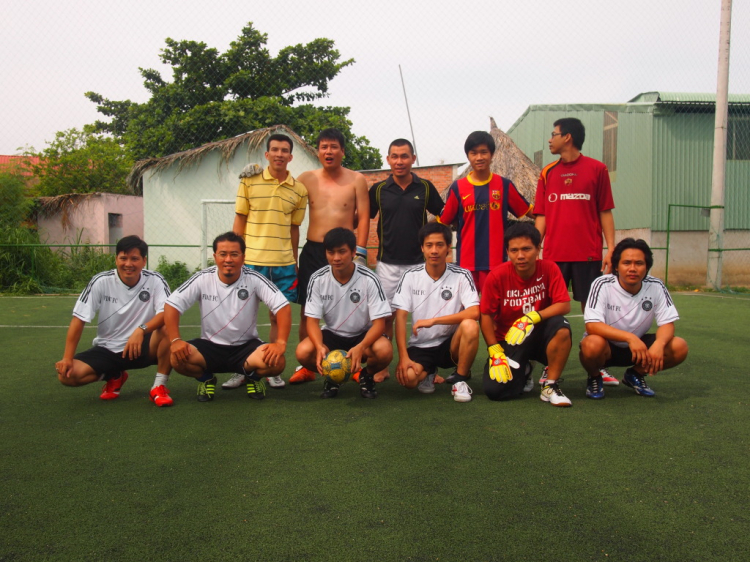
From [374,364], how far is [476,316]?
2.26 feet

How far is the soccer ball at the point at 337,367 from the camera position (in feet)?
11.9

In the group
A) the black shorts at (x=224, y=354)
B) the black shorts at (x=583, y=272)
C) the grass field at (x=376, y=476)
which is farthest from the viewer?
the black shorts at (x=583, y=272)

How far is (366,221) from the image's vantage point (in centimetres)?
445

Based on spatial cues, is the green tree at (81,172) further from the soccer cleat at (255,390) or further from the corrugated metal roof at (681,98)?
the soccer cleat at (255,390)

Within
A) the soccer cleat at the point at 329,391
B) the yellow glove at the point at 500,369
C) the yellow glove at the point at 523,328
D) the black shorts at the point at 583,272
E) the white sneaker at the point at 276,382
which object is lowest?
the white sneaker at the point at 276,382

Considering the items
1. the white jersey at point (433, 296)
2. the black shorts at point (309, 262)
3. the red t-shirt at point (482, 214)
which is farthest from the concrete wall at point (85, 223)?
the white jersey at point (433, 296)

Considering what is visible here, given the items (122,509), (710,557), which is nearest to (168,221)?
(122,509)

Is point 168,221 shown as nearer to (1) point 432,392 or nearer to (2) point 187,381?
(2) point 187,381

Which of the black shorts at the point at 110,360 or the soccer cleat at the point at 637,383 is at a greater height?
the black shorts at the point at 110,360

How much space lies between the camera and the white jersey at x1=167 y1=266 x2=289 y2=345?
152 inches

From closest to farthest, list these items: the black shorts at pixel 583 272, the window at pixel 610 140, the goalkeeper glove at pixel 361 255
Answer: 1. the black shorts at pixel 583 272
2. the goalkeeper glove at pixel 361 255
3. the window at pixel 610 140

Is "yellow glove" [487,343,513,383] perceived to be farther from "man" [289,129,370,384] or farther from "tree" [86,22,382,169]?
"tree" [86,22,382,169]

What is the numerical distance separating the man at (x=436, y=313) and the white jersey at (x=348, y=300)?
17 cm

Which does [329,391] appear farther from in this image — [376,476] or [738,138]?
[738,138]
